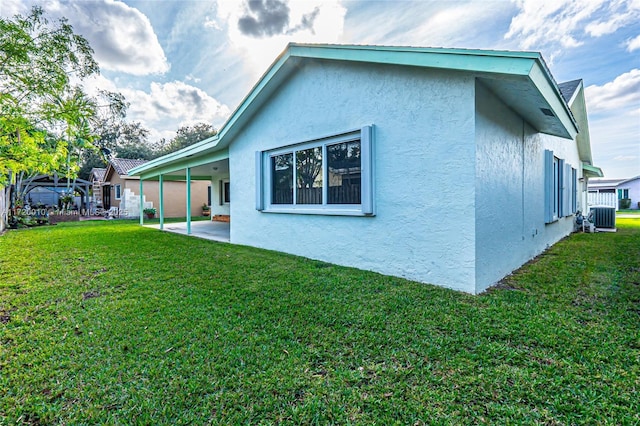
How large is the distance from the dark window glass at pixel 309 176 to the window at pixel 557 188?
541 cm

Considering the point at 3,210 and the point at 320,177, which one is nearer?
the point at 320,177

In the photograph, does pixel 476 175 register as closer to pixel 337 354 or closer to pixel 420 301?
pixel 420 301

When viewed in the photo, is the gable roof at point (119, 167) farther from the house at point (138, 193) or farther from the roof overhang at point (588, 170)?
the roof overhang at point (588, 170)

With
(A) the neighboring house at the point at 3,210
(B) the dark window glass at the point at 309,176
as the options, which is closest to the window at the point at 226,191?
(A) the neighboring house at the point at 3,210

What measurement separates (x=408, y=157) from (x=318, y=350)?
10.6 feet

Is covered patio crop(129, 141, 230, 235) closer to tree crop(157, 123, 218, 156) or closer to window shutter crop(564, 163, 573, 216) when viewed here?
window shutter crop(564, 163, 573, 216)

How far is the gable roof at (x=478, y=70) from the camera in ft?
12.0

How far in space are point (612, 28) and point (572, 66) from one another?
165 cm

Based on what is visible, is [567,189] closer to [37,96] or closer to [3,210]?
[37,96]

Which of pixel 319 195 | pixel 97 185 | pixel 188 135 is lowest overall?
pixel 319 195

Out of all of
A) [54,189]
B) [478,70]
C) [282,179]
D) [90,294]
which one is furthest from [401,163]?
[54,189]

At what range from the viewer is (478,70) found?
3799 millimetres

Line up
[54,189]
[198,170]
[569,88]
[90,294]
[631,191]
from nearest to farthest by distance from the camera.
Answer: [90,294], [569,88], [198,170], [54,189], [631,191]

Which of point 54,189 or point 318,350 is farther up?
point 54,189
